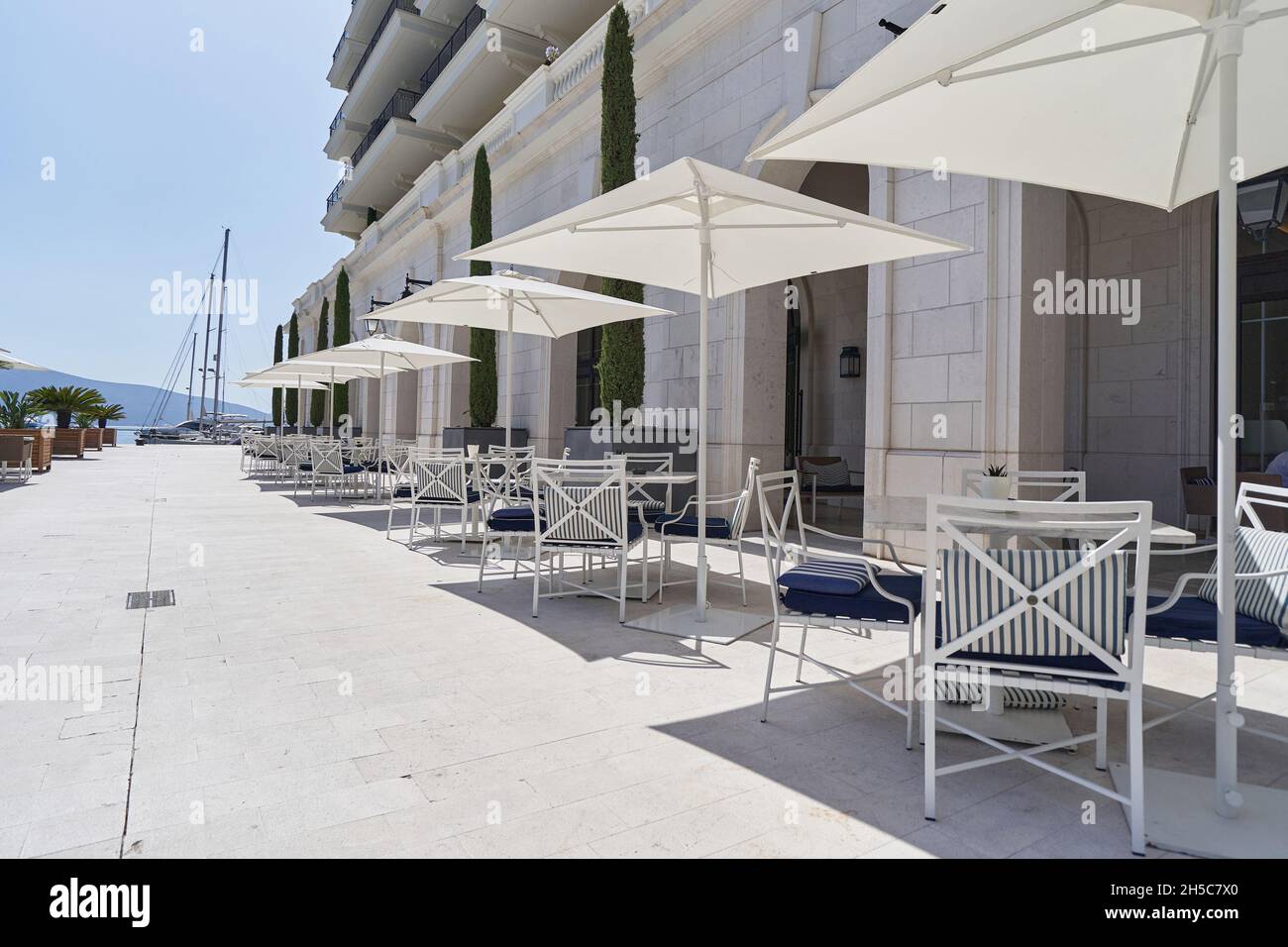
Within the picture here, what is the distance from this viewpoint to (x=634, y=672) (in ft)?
12.6

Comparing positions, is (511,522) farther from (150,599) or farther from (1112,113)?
(1112,113)

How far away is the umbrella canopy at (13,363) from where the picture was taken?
1447 cm

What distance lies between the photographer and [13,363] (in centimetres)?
1477

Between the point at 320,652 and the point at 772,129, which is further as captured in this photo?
the point at 772,129

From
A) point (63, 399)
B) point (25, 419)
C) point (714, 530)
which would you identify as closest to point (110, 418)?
point (63, 399)

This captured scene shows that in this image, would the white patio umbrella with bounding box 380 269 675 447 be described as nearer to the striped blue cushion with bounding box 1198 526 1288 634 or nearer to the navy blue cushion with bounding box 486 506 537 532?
the navy blue cushion with bounding box 486 506 537 532

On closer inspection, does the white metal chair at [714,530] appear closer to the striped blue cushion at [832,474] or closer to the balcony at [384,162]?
the striped blue cushion at [832,474]

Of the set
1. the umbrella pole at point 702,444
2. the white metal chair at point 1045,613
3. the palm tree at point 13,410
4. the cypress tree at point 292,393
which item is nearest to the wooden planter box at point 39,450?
the palm tree at point 13,410

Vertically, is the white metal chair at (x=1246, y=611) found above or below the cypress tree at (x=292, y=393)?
below

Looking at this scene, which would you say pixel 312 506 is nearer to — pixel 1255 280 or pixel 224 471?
pixel 224 471

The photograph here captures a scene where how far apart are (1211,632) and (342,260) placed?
31.3 meters

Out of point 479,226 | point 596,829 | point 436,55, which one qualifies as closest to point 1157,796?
point 596,829

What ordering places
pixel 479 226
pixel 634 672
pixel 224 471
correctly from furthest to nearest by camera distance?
pixel 224 471 < pixel 479 226 < pixel 634 672

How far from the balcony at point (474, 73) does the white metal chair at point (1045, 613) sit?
58.4 feet
